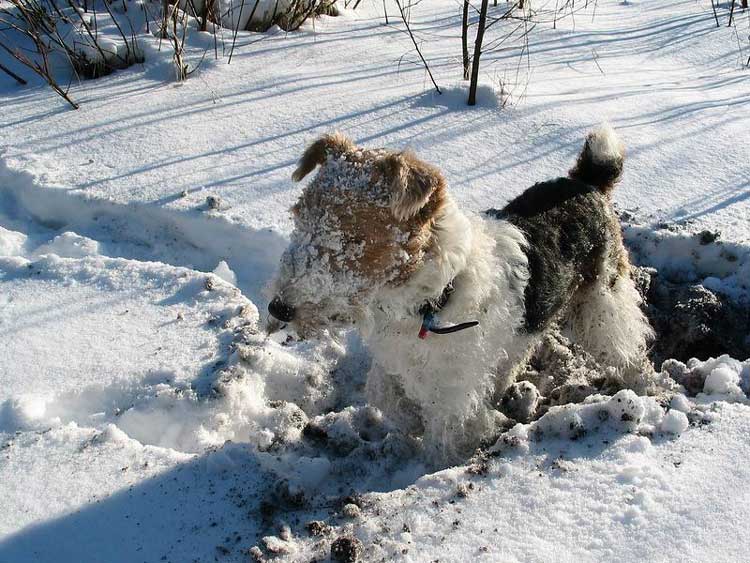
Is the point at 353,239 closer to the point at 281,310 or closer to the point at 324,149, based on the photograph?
the point at 281,310

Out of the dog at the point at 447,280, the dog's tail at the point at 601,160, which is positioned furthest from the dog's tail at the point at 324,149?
the dog's tail at the point at 601,160

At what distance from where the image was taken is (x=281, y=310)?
181 cm

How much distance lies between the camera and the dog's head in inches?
70.6

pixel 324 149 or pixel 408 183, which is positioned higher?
pixel 324 149

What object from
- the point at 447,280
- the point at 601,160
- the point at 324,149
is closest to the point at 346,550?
the point at 447,280

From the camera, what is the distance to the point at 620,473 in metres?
1.95

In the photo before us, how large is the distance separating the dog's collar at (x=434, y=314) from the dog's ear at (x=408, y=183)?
31cm

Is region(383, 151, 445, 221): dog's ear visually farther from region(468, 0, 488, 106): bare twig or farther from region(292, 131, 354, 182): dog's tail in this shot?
region(468, 0, 488, 106): bare twig

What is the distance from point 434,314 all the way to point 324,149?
706mm

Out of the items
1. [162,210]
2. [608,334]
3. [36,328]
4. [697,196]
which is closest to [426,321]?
[608,334]

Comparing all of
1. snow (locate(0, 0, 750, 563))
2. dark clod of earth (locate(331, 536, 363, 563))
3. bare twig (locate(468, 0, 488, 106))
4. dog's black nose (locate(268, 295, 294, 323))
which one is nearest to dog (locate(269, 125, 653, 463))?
dog's black nose (locate(268, 295, 294, 323))

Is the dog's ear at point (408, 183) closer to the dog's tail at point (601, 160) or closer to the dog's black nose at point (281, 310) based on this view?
the dog's black nose at point (281, 310)

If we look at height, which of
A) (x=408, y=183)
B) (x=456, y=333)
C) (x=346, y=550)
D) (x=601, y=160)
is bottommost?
(x=346, y=550)

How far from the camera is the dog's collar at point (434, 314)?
1.93 meters
